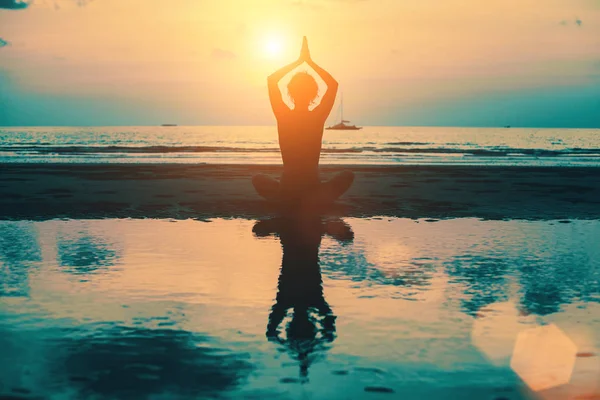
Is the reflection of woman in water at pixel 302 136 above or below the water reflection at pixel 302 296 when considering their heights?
above

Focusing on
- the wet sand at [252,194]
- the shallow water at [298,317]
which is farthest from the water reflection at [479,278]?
the wet sand at [252,194]

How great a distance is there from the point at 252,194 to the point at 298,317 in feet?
45.5

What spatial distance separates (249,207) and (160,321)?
34.4 feet

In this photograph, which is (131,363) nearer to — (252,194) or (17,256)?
(17,256)

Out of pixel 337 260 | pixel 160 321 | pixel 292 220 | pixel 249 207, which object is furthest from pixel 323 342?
Result: pixel 249 207

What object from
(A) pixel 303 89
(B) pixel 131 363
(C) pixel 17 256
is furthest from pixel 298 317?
(A) pixel 303 89

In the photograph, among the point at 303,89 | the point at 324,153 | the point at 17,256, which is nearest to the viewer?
the point at 17,256

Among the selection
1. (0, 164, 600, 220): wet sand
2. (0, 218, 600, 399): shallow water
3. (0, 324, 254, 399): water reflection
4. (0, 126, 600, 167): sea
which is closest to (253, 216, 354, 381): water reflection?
(0, 218, 600, 399): shallow water

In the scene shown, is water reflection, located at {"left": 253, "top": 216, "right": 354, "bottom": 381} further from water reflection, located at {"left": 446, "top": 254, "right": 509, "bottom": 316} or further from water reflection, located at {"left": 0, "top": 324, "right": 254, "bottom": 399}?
water reflection, located at {"left": 446, "top": 254, "right": 509, "bottom": 316}

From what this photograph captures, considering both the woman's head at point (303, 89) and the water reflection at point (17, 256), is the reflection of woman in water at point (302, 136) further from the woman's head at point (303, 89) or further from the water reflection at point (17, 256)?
the water reflection at point (17, 256)

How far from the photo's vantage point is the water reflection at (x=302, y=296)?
5.86 meters

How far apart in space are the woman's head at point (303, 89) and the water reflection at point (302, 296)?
2.40 metres

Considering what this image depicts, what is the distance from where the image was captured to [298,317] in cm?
Result: 670

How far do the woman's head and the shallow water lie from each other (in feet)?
8.23
